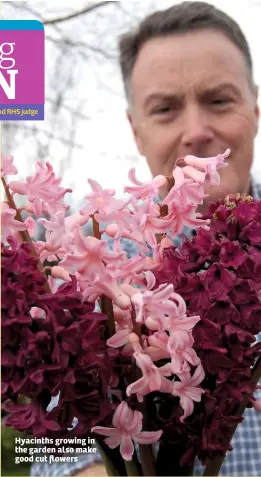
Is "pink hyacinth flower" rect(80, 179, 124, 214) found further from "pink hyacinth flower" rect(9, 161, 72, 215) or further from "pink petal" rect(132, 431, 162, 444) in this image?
"pink petal" rect(132, 431, 162, 444)

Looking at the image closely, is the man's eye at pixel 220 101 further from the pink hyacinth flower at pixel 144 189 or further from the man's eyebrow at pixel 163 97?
the pink hyacinth flower at pixel 144 189

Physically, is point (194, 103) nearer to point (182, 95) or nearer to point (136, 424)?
point (182, 95)

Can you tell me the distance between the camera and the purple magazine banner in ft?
1.54

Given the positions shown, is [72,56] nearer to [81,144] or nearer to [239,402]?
[81,144]

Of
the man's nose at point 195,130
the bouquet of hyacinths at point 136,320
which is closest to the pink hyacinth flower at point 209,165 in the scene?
the bouquet of hyacinths at point 136,320

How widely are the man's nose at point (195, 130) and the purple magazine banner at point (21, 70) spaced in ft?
0.55

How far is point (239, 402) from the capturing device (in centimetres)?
37

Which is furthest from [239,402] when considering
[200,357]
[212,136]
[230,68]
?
[230,68]

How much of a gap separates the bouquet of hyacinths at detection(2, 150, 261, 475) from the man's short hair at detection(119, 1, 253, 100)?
0.29 m

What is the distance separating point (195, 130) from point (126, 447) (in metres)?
0.34

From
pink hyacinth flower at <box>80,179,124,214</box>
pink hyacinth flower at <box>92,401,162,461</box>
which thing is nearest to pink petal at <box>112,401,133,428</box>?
pink hyacinth flower at <box>92,401,162,461</box>

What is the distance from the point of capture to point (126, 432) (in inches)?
14.3

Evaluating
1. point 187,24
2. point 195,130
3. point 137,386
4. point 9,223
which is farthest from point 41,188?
point 187,24

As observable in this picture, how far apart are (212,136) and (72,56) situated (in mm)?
220
